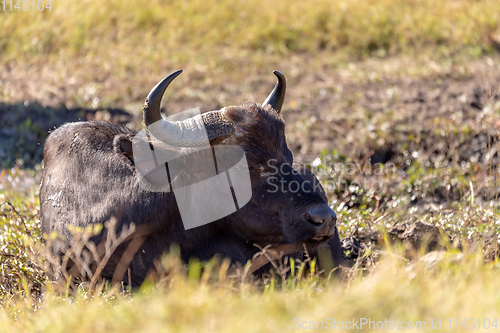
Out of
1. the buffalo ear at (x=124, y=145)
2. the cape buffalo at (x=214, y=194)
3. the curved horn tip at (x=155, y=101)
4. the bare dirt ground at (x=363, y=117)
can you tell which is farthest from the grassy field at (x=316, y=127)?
the curved horn tip at (x=155, y=101)

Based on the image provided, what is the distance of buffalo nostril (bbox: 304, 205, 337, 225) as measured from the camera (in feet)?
12.8

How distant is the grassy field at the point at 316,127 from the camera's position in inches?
101

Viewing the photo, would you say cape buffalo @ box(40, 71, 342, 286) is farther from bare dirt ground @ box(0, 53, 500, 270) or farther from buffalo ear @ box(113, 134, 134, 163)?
bare dirt ground @ box(0, 53, 500, 270)

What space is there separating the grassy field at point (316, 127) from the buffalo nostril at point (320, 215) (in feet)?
1.15

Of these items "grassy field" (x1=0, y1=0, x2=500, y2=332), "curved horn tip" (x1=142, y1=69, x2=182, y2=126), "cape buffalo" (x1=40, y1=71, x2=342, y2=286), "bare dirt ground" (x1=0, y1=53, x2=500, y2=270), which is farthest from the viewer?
"bare dirt ground" (x1=0, y1=53, x2=500, y2=270)

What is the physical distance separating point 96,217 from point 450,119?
215 inches

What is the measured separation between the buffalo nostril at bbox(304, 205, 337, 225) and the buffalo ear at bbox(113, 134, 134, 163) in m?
1.38

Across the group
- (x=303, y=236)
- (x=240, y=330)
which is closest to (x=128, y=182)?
(x=303, y=236)

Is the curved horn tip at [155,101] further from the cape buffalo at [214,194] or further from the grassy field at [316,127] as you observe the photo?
the grassy field at [316,127]

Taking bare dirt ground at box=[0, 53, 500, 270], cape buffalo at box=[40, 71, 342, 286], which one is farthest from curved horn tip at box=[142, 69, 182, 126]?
bare dirt ground at box=[0, 53, 500, 270]

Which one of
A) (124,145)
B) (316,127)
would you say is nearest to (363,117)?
(316,127)

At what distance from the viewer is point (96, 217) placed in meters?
4.19

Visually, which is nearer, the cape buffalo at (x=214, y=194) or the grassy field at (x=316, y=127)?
the grassy field at (x=316, y=127)

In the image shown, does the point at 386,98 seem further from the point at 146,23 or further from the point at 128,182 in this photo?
the point at 146,23
